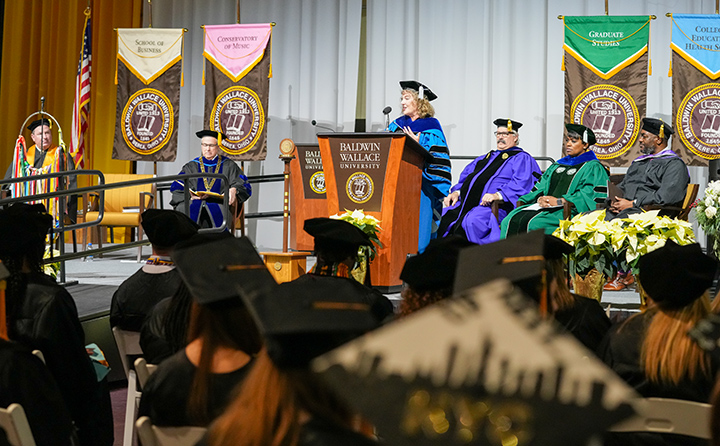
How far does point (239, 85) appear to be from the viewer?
9.05m

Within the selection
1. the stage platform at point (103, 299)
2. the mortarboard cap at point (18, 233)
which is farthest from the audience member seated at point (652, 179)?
the mortarboard cap at point (18, 233)

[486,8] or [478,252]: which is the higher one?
[486,8]

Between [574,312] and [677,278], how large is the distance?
2.12ft

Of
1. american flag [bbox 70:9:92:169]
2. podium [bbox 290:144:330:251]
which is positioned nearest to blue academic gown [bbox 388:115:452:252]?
podium [bbox 290:144:330:251]

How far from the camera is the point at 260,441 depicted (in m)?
1.00

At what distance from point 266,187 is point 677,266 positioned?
912 centimetres

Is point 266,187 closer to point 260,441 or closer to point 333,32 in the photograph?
point 333,32

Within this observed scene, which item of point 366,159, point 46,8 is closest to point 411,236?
point 366,159

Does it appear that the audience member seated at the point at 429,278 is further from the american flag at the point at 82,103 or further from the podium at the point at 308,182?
the american flag at the point at 82,103

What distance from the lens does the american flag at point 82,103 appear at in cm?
937

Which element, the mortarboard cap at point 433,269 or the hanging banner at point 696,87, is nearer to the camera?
Result: the mortarboard cap at point 433,269

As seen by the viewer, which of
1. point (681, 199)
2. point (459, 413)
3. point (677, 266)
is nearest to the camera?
point (459, 413)

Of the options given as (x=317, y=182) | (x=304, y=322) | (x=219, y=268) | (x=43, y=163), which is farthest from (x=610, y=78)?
(x=304, y=322)

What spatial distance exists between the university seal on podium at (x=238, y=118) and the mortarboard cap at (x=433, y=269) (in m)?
7.04
